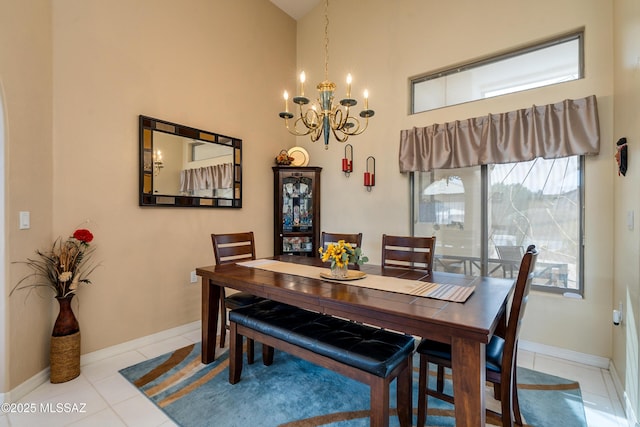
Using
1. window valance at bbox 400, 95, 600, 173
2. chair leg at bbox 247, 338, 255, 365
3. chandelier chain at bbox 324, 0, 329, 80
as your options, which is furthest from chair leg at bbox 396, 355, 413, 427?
chandelier chain at bbox 324, 0, 329, 80

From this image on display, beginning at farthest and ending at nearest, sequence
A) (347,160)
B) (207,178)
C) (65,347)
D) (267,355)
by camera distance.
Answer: (347,160) → (207,178) → (267,355) → (65,347)

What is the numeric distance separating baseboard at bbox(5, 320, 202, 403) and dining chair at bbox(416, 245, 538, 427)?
8.13ft

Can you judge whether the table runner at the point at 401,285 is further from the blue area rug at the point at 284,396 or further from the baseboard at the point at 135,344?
the baseboard at the point at 135,344

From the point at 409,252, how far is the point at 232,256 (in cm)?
161

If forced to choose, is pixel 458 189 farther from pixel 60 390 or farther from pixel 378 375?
pixel 60 390

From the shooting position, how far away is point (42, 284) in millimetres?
2301

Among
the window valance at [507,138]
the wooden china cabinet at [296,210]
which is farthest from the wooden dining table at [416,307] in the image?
the wooden china cabinet at [296,210]

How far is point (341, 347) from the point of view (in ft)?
5.67

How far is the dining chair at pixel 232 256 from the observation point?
2707mm

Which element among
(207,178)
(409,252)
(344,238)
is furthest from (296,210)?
(409,252)

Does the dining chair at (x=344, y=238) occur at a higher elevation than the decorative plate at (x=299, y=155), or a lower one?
lower

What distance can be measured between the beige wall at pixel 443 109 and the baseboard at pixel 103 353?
7.19ft

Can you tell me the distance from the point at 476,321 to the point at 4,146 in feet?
9.55

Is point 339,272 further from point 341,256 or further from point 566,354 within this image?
point 566,354
